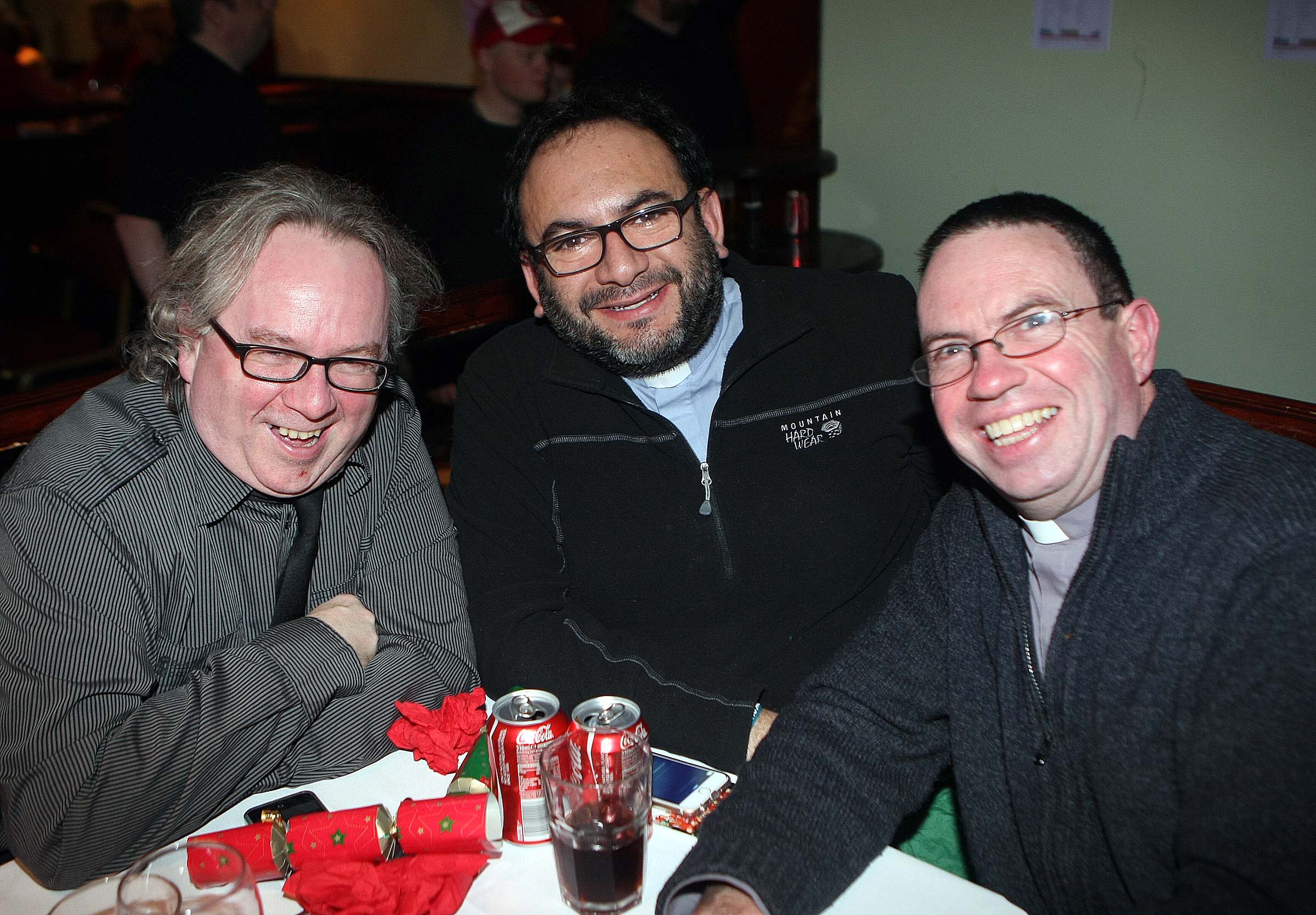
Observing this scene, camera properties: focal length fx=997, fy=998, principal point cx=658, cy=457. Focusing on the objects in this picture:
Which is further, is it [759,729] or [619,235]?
[619,235]

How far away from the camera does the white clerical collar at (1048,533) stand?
1406mm

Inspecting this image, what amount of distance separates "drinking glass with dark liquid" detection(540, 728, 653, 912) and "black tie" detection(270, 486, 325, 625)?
0.72m

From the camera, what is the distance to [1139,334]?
141 cm

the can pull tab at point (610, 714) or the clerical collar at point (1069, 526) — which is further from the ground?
the clerical collar at point (1069, 526)

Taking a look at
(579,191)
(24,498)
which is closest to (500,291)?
(579,191)

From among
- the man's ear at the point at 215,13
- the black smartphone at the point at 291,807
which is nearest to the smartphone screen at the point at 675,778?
the black smartphone at the point at 291,807

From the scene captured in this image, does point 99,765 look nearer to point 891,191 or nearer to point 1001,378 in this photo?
point 1001,378

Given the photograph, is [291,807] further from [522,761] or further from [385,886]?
[522,761]

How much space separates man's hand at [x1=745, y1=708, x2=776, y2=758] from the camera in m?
1.57

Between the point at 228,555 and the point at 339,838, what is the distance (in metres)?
0.61

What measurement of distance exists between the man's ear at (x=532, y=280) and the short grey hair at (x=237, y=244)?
1.01 ft

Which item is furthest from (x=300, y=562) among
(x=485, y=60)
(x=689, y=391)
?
(x=485, y=60)

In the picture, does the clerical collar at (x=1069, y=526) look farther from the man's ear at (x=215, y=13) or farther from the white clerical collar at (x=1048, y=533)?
the man's ear at (x=215, y=13)

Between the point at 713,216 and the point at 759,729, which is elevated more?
the point at 713,216
